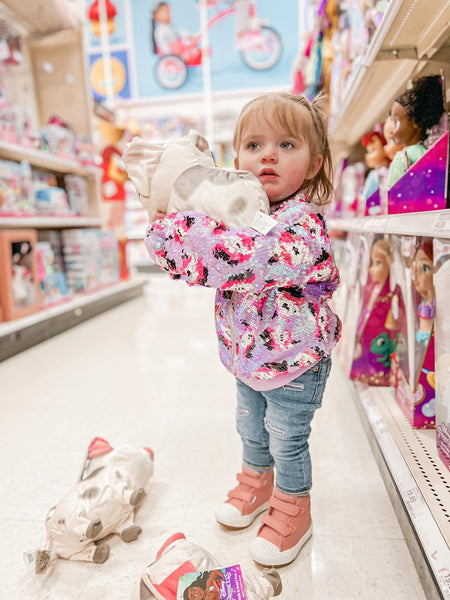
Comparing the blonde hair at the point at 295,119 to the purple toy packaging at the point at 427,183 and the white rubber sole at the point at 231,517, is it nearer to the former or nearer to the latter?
the purple toy packaging at the point at 427,183

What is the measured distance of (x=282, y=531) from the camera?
0.81m

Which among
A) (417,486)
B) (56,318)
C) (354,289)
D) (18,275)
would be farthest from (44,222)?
(417,486)

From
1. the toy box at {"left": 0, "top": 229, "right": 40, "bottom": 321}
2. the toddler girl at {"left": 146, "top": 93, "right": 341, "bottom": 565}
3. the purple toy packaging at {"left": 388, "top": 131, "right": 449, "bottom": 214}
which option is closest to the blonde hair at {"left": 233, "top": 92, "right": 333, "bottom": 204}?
the toddler girl at {"left": 146, "top": 93, "right": 341, "bottom": 565}

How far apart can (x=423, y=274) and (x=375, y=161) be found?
57 centimetres

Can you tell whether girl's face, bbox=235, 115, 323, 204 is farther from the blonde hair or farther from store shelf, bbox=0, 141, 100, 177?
store shelf, bbox=0, 141, 100, 177

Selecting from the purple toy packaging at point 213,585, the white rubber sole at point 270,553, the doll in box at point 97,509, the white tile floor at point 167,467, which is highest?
the purple toy packaging at point 213,585

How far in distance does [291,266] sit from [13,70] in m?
3.36

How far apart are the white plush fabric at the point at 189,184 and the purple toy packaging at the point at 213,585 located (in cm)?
52

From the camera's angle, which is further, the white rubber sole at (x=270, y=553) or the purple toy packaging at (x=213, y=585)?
the white rubber sole at (x=270, y=553)

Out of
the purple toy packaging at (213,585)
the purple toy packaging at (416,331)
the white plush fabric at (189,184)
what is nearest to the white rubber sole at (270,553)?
the purple toy packaging at (213,585)

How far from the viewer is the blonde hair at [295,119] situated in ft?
2.27

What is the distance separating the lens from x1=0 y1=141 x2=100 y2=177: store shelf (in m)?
2.35

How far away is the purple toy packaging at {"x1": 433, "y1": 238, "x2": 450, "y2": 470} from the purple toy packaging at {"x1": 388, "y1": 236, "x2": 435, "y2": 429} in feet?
0.46

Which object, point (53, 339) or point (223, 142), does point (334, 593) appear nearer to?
point (53, 339)
